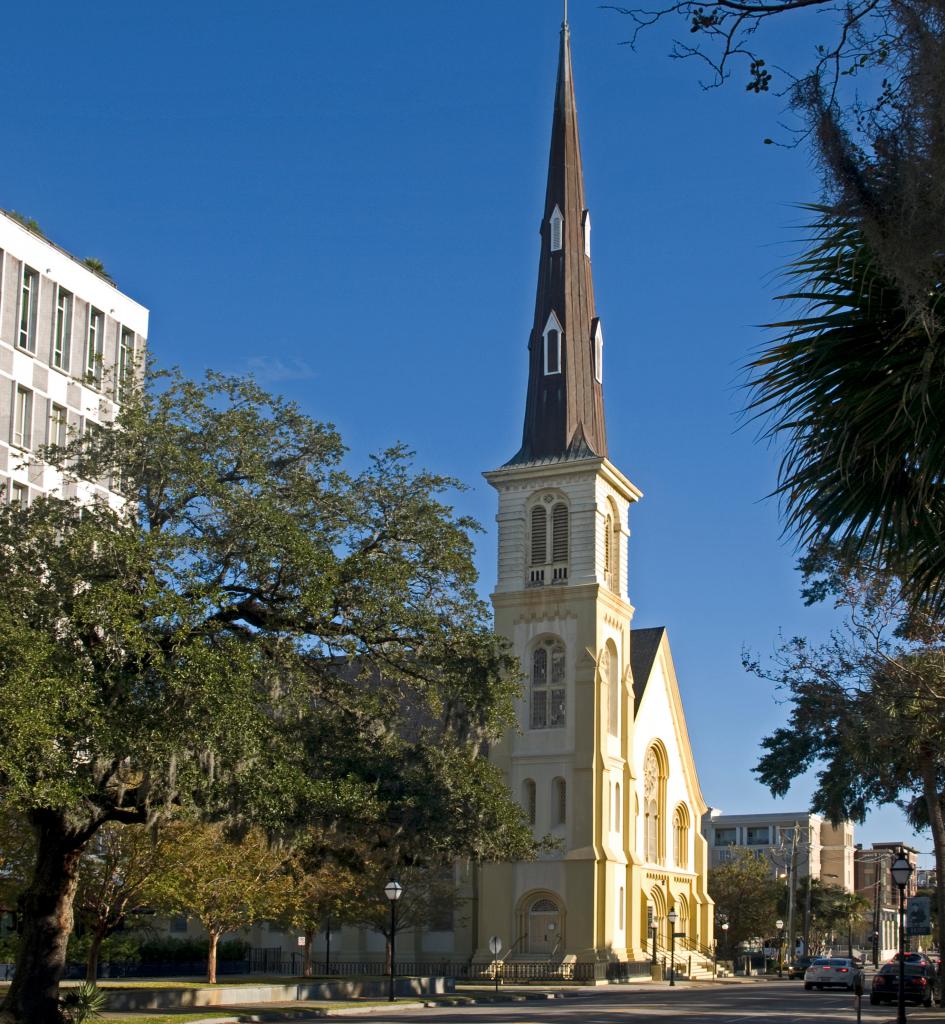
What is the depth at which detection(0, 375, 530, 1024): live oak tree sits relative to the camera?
21422 millimetres

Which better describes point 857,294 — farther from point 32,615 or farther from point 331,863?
point 331,863

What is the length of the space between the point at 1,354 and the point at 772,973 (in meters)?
59.5

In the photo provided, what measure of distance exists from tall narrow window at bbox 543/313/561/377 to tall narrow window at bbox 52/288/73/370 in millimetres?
27293

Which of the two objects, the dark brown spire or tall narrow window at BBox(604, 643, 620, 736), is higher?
the dark brown spire

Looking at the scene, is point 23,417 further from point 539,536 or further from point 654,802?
point 654,802

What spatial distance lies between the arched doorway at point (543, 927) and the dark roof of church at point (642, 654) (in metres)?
11.9

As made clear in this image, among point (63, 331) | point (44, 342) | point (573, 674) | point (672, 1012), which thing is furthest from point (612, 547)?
point (672, 1012)

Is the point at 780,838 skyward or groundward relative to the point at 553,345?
groundward

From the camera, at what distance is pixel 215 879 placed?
36.8 meters

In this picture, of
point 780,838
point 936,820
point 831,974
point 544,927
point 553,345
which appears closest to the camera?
point 936,820

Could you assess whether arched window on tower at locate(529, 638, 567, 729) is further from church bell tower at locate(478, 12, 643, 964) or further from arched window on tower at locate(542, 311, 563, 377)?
arched window on tower at locate(542, 311, 563, 377)

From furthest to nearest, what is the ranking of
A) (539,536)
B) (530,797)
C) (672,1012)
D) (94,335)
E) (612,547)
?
(612,547) → (539,536) → (530,797) → (94,335) → (672,1012)

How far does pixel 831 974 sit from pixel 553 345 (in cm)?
3052

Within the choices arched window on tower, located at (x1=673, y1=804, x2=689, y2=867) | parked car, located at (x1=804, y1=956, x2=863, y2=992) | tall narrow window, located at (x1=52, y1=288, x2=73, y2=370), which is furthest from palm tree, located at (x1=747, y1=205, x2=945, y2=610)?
arched window on tower, located at (x1=673, y1=804, x2=689, y2=867)
